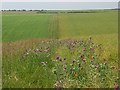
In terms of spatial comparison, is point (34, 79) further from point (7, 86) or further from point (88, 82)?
point (88, 82)

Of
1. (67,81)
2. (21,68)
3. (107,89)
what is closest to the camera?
(107,89)

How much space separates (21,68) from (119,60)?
2.42m

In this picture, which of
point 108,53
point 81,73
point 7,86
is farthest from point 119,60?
point 7,86

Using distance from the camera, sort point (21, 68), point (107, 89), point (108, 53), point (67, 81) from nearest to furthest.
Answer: point (107, 89)
point (67, 81)
point (21, 68)
point (108, 53)

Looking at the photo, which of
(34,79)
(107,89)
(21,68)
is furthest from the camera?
(21,68)

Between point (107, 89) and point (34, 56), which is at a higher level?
point (34, 56)

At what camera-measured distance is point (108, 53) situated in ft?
26.2

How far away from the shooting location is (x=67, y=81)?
500cm

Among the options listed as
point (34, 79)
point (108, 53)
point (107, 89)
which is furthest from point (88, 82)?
point (108, 53)

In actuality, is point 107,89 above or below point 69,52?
below

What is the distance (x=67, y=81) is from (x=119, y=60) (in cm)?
245

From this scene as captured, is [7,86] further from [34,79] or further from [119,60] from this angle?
[119,60]

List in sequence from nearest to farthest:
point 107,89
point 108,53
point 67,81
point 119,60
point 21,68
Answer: point 107,89 < point 67,81 < point 21,68 < point 119,60 < point 108,53

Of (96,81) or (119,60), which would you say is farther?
(119,60)
